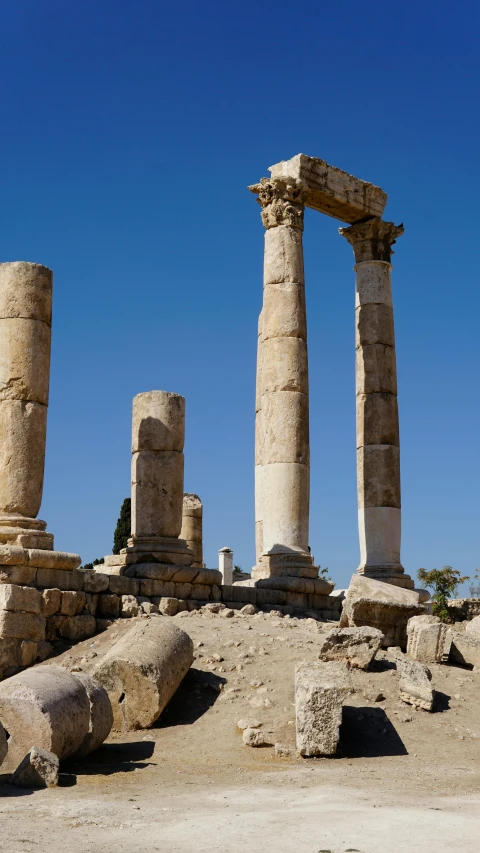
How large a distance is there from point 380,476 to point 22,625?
1104 cm

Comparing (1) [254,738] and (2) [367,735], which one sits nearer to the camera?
(1) [254,738]

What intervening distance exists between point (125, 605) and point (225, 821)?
8938 mm

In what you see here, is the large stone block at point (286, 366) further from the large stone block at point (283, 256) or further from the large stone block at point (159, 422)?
the large stone block at point (159, 422)

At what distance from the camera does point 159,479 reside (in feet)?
60.2

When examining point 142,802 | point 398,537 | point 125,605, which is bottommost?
point 142,802

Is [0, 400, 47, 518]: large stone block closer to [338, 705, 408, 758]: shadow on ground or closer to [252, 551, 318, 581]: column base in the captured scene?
[338, 705, 408, 758]: shadow on ground

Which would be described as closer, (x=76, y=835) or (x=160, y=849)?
(x=160, y=849)

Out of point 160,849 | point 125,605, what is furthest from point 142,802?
point 125,605

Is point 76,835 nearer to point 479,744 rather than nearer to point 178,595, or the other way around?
point 479,744

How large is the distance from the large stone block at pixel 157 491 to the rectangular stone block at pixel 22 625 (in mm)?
4110

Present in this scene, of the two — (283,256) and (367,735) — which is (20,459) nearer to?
(367,735)

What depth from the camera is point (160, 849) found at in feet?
21.6

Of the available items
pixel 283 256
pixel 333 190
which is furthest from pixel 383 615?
pixel 333 190

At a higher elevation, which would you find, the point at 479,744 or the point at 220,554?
the point at 220,554
